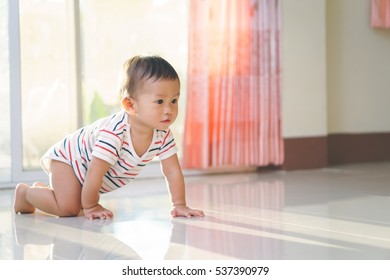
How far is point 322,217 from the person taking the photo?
2.41m

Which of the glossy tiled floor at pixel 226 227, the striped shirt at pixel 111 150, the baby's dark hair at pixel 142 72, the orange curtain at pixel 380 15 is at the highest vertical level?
the orange curtain at pixel 380 15

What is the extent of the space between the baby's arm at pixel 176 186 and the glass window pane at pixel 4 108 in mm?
1487

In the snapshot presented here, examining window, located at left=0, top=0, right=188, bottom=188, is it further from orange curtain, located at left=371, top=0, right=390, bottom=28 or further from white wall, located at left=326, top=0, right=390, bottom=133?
orange curtain, located at left=371, top=0, right=390, bottom=28

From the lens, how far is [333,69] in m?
4.58

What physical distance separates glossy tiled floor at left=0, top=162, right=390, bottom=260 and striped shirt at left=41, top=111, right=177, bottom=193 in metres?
0.16

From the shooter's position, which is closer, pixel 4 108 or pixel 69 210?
pixel 69 210

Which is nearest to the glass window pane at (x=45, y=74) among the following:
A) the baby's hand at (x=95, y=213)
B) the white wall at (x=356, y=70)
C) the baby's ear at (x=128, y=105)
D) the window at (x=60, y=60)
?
the window at (x=60, y=60)

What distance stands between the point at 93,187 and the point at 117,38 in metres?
1.71

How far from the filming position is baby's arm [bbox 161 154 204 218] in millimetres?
2410

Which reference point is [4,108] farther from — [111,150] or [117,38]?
[111,150]

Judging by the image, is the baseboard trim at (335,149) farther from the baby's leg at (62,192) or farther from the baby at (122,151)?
the baby's leg at (62,192)

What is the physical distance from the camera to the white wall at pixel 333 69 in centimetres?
420

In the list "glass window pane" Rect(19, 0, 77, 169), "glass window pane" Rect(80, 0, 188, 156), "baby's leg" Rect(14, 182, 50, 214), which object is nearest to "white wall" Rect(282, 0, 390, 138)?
"glass window pane" Rect(80, 0, 188, 156)

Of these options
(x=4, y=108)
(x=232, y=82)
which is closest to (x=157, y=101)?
(x=4, y=108)
